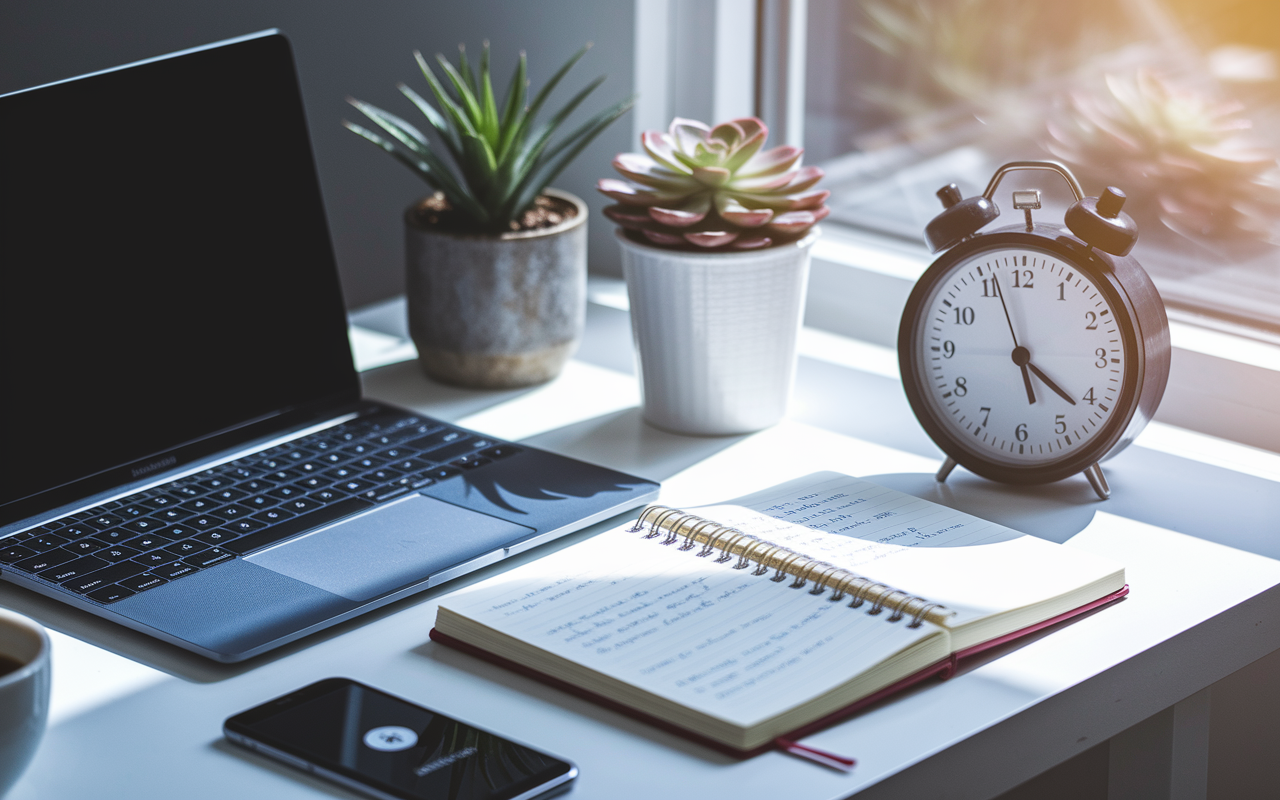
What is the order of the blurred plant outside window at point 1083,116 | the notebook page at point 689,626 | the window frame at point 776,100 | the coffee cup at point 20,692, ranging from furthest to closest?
1. the window frame at point 776,100
2. the blurred plant outside window at point 1083,116
3. the notebook page at point 689,626
4. the coffee cup at point 20,692

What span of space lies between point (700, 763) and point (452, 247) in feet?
2.09

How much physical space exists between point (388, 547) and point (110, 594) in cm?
17

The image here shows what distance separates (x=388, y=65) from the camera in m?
1.46

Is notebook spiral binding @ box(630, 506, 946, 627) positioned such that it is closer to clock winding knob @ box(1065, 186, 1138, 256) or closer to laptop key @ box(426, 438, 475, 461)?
laptop key @ box(426, 438, 475, 461)

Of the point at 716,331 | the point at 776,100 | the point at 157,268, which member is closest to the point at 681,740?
the point at 716,331

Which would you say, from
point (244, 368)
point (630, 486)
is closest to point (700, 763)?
point (630, 486)

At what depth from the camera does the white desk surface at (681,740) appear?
2.22 ft

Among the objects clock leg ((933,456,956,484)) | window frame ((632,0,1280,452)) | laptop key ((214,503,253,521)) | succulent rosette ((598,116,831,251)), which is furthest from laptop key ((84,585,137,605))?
window frame ((632,0,1280,452))

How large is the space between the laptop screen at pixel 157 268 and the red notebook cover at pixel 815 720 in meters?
0.35

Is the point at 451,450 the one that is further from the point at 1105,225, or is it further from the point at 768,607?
the point at 1105,225

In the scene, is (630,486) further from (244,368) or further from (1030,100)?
(1030,100)

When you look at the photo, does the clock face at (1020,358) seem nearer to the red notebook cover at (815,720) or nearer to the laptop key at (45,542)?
the red notebook cover at (815,720)

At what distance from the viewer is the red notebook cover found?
2.25 feet

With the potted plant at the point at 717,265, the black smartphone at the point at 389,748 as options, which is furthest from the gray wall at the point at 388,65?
the black smartphone at the point at 389,748
